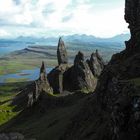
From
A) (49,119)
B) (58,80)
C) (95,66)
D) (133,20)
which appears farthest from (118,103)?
(95,66)

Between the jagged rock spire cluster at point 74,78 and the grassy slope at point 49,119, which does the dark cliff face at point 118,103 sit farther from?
the jagged rock spire cluster at point 74,78

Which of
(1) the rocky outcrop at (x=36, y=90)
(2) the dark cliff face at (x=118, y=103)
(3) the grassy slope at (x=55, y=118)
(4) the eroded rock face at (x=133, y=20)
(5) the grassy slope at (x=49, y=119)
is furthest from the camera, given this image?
(1) the rocky outcrop at (x=36, y=90)

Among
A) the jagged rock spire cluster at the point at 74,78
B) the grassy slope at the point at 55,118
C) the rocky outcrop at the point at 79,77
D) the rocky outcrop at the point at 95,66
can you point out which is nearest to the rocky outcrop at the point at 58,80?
the jagged rock spire cluster at the point at 74,78

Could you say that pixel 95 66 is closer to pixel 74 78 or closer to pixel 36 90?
pixel 74 78

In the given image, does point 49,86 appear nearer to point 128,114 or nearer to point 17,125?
point 17,125

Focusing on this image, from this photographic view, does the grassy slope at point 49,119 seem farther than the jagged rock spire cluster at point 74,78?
No

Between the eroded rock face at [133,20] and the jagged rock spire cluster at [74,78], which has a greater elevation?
the eroded rock face at [133,20]

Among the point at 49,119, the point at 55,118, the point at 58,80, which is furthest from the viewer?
the point at 58,80

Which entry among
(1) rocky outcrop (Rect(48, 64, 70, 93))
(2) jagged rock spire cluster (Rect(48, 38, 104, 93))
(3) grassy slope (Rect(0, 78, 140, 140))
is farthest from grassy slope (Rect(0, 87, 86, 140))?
(2) jagged rock spire cluster (Rect(48, 38, 104, 93))

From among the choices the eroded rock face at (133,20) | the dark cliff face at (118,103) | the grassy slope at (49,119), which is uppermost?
the eroded rock face at (133,20)

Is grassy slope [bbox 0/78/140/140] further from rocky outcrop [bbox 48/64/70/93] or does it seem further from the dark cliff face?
rocky outcrop [bbox 48/64/70/93]

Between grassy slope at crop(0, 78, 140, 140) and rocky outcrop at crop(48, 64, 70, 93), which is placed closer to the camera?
grassy slope at crop(0, 78, 140, 140)

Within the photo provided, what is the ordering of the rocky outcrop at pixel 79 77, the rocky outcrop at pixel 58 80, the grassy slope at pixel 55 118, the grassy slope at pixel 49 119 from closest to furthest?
the grassy slope at pixel 55 118 → the grassy slope at pixel 49 119 → the rocky outcrop at pixel 79 77 → the rocky outcrop at pixel 58 80

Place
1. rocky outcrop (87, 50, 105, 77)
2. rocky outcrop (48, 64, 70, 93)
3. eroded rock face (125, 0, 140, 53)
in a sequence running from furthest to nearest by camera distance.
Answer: rocky outcrop (87, 50, 105, 77)
rocky outcrop (48, 64, 70, 93)
eroded rock face (125, 0, 140, 53)
